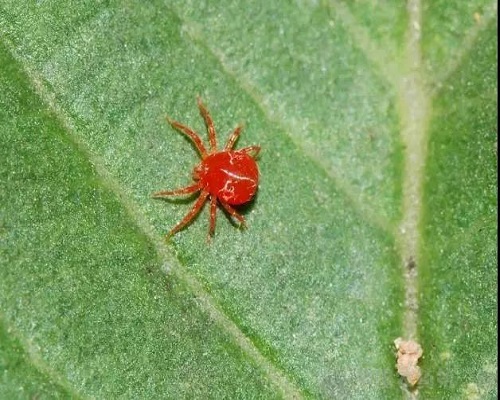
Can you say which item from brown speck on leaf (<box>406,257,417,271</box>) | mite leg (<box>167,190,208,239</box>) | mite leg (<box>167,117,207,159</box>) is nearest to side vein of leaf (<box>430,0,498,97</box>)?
brown speck on leaf (<box>406,257,417,271</box>)

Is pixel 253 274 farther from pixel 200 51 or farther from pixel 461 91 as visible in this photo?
pixel 461 91

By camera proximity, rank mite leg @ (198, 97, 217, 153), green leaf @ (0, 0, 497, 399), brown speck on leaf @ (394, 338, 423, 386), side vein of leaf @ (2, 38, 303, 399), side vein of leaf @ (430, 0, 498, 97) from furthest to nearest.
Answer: side vein of leaf @ (430, 0, 498, 97) < mite leg @ (198, 97, 217, 153) < brown speck on leaf @ (394, 338, 423, 386) < side vein of leaf @ (2, 38, 303, 399) < green leaf @ (0, 0, 497, 399)

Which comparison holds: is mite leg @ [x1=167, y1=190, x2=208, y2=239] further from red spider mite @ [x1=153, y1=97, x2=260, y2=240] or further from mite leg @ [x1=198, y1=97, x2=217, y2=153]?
mite leg @ [x1=198, y1=97, x2=217, y2=153]

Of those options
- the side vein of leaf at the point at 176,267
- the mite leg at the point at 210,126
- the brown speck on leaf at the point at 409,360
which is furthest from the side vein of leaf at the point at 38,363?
the brown speck on leaf at the point at 409,360

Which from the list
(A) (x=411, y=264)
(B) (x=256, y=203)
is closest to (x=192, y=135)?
(B) (x=256, y=203)

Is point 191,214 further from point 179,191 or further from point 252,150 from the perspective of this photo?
point 252,150


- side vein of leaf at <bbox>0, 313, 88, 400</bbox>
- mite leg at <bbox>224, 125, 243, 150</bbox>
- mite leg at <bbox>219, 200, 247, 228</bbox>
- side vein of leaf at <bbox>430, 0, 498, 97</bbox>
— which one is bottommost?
side vein of leaf at <bbox>430, 0, 498, 97</bbox>
